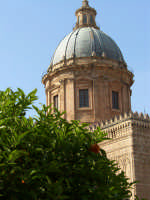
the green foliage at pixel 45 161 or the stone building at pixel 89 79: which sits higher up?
the stone building at pixel 89 79

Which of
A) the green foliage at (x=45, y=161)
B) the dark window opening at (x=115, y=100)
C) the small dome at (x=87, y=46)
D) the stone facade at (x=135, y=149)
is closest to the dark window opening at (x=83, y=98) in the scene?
the dark window opening at (x=115, y=100)

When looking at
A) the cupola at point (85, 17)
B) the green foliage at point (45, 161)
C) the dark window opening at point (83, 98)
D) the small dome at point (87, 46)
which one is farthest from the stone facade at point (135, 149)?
the cupola at point (85, 17)

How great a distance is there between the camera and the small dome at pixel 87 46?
34406 mm

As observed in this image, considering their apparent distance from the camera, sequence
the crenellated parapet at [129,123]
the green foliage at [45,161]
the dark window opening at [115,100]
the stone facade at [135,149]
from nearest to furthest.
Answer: the green foliage at [45,161] → the stone facade at [135,149] → the crenellated parapet at [129,123] → the dark window opening at [115,100]

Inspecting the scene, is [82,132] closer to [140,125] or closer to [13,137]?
[13,137]

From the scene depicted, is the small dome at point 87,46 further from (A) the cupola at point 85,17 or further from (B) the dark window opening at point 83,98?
(B) the dark window opening at point 83,98

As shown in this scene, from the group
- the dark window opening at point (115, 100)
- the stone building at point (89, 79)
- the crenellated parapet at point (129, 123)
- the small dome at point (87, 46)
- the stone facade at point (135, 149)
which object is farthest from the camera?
the small dome at point (87, 46)

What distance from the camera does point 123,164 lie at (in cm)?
2405

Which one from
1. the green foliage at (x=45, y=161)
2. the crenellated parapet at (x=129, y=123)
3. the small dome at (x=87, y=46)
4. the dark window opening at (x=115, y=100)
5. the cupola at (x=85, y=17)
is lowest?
the green foliage at (x=45, y=161)

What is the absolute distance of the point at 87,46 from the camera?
113 ft

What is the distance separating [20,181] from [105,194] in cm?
222

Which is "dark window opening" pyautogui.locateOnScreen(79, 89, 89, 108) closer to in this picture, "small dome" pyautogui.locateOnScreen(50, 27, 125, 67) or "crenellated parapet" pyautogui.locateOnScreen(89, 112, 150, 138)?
"small dome" pyautogui.locateOnScreen(50, 27, 125, 67)

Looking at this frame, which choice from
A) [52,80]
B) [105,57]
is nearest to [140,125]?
[105,57]

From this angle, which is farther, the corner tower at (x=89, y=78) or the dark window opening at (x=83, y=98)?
the dark window opening at (x=83, y=98)
